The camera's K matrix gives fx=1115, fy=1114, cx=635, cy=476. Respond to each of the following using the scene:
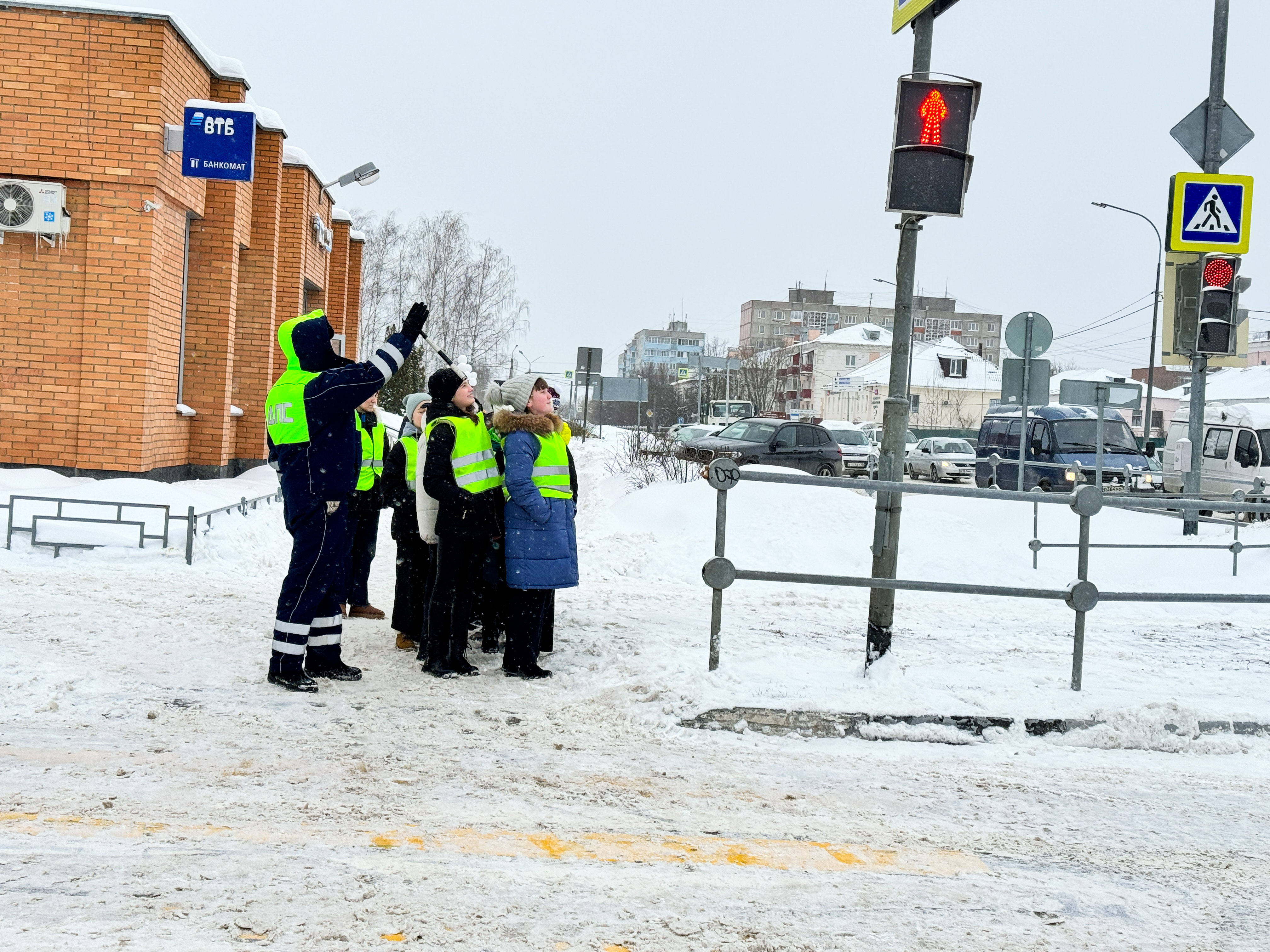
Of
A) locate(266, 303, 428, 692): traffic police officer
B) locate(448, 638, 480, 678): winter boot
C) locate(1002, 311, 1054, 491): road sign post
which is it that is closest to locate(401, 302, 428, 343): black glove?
locate(266, 303, 428, 692): traffic police officer

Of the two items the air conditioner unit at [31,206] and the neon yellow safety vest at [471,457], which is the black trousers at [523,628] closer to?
the neon yellow safety vest at [471,457]

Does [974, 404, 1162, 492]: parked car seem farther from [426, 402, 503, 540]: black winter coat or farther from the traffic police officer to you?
the traffic police officer

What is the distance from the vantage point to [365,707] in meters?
5.52

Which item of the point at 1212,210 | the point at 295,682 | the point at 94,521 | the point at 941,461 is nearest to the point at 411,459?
the point at 295,682

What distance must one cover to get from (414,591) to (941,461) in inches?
1032

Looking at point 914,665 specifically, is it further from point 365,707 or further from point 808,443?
point 808,443

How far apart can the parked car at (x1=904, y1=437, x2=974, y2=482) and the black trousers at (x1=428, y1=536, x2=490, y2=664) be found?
2629cm

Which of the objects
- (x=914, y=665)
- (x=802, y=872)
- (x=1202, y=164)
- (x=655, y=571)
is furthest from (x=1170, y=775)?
(x=1202, y=164)

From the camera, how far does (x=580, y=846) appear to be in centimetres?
374

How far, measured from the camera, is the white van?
22469mm

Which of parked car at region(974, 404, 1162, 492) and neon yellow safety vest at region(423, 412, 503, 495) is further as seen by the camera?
parked car at region(974, 404, 1162, 492)

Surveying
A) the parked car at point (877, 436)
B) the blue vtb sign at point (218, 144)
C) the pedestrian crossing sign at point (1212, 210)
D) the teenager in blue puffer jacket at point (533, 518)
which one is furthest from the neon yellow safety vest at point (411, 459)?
the parked car at point (877, 436)

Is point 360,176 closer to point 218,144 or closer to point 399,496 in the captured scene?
point 218,144

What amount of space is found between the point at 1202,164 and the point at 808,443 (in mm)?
14096
